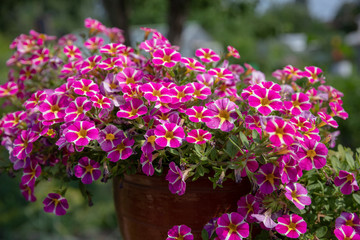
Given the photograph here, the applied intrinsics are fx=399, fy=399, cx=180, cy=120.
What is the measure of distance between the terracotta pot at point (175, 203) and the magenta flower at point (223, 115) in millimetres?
183

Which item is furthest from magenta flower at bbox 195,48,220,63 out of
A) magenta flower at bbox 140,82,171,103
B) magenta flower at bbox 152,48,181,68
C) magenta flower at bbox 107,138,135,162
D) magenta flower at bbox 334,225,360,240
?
magenta flower at bbox 334,225,360,240

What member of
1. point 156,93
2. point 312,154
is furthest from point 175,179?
point 312,154

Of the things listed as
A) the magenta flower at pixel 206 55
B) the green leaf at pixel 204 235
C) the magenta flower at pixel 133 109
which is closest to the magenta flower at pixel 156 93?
the magenta flower at pixel 133 109

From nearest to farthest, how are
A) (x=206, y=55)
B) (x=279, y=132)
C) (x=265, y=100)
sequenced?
(x=279, y=132) < (x=265, y=100) < (x=206, y=55)

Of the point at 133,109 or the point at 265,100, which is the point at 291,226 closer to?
the point at 265,100

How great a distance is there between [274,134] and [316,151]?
164mm

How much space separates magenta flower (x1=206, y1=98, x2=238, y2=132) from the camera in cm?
100

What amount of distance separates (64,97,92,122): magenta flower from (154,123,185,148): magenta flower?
0.21 metres

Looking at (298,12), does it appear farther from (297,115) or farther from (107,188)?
(297,115)

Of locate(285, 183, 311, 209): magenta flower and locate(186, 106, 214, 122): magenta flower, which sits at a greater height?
locate(186, 106, 214, 122): magenta flower

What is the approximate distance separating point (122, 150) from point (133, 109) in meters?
0.11

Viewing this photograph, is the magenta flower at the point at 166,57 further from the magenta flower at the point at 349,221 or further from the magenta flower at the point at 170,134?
the magenta flower at the point at 349,221

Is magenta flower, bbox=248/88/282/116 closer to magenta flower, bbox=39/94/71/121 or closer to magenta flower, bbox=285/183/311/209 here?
magenta flower, bbox=285/183/311/209

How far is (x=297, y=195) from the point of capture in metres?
1.00
